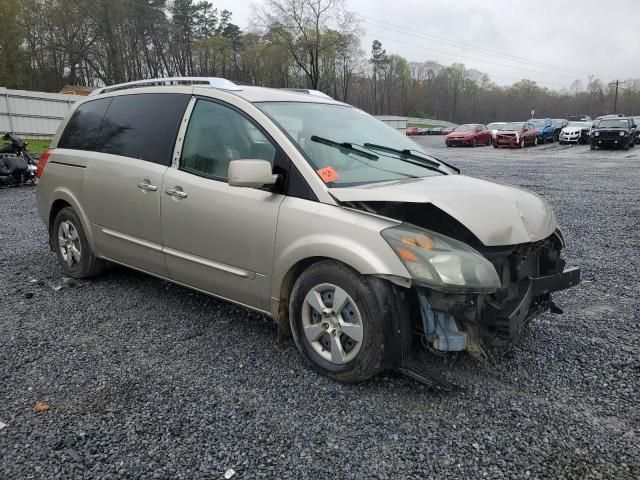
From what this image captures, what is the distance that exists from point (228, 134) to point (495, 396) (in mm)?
2467

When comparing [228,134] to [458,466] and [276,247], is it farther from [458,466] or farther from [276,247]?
[458,466]

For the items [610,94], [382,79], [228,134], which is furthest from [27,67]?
[610,94]

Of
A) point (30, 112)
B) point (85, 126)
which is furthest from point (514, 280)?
point (30, 112)

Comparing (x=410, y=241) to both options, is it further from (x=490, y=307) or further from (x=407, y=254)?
(x=490, y=307)

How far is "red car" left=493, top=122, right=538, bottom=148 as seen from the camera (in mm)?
30725

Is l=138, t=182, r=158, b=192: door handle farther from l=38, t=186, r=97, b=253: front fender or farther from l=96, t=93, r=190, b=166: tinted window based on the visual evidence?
l=38, t=186, r=97, b=253: front fender

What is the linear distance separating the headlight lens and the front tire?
0.94ft

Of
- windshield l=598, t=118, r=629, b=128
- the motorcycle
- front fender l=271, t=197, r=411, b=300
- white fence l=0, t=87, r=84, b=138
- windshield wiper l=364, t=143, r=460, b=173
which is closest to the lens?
front fender l=271, t=197, r=411, b=300

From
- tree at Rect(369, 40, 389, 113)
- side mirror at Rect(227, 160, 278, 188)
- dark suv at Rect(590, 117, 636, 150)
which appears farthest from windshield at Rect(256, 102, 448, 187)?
tree at Rect(369, 40, 389, 113)

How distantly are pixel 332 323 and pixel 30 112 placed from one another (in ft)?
72.7

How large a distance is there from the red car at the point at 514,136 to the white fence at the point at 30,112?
23.2 m

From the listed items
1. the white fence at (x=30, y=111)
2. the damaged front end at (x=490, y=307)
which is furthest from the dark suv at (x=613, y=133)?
the damaged front end at (x=490, y=307)

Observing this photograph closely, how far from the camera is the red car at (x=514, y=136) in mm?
30725

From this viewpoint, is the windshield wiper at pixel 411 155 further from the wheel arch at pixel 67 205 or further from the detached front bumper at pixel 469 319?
the wheel arch at pixel 67 205
